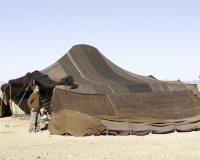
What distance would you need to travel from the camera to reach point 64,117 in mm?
12086

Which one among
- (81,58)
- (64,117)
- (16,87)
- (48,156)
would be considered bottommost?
(48,156)

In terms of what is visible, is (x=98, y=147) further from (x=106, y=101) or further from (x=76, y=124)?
(x=106, y=101)

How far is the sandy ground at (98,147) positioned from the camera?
818 cm

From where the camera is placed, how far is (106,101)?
13.1m

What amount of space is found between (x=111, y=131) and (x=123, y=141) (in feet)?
5.14

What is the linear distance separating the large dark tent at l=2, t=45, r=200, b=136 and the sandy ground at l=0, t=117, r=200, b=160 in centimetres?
49

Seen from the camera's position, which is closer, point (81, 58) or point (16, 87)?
point (81, 58)

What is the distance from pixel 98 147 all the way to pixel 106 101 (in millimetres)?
3763

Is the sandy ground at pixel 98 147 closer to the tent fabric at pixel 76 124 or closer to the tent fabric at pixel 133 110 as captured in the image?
the tent fabric at pixel 76 124

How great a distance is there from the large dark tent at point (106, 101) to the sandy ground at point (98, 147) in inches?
19.3

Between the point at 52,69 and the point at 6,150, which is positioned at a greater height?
the point at 52,69

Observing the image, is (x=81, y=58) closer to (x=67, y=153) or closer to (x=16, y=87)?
(x=16, y=87)

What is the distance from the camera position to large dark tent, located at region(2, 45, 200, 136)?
12.2m

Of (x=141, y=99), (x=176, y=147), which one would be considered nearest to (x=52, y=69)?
(x=141, y=99)
